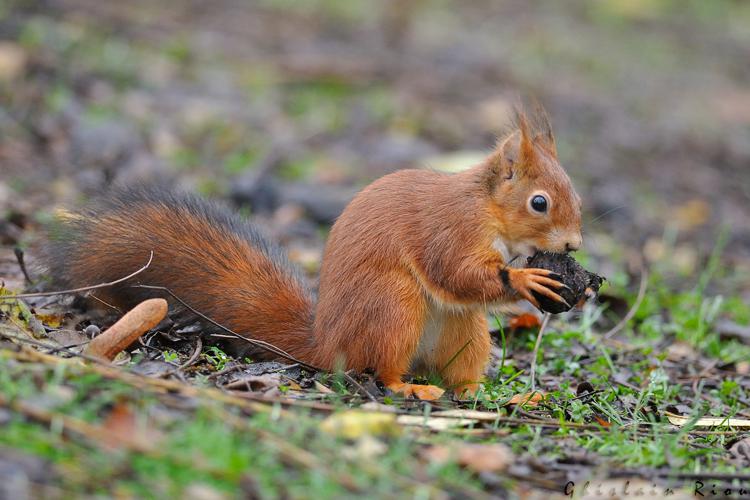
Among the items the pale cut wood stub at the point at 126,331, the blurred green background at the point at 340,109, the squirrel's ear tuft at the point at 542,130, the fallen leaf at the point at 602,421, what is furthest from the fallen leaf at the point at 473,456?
the blurred green background at the point at 340,109

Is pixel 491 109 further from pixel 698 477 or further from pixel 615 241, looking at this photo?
pixel 698 477

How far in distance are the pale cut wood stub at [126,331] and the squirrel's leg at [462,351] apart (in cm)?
101

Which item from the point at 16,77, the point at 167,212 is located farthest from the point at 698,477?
the point at 16,77

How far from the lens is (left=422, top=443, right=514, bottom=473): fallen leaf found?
7.66 feet

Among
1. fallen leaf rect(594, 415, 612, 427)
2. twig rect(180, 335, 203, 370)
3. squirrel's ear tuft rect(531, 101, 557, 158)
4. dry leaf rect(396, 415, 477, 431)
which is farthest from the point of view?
squirrel's ear tuft rect(531, 101, 557, 158)

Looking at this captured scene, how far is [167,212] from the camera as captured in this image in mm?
3289

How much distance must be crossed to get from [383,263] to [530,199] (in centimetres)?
56

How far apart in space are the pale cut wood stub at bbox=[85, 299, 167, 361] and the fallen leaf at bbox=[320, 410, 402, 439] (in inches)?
27.4

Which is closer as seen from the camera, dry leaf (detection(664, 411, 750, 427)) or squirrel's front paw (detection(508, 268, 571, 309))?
squirrel's front paw (detection(508, 268, 571, 309))

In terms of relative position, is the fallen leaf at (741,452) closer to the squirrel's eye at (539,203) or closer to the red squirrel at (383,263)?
the red squirrel at (383,263)

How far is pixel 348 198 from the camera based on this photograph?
18.3ft

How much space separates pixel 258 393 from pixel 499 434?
2.32 feet

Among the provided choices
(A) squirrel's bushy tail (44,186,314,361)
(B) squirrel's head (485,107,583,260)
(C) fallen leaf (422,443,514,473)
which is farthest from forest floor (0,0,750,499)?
(B) squirrel's head (485,107,583,260)

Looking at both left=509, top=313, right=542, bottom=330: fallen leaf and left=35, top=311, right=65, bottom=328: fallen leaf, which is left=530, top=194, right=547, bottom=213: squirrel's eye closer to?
left=509, top=313, right=542, bottom=330: fallen leaf
